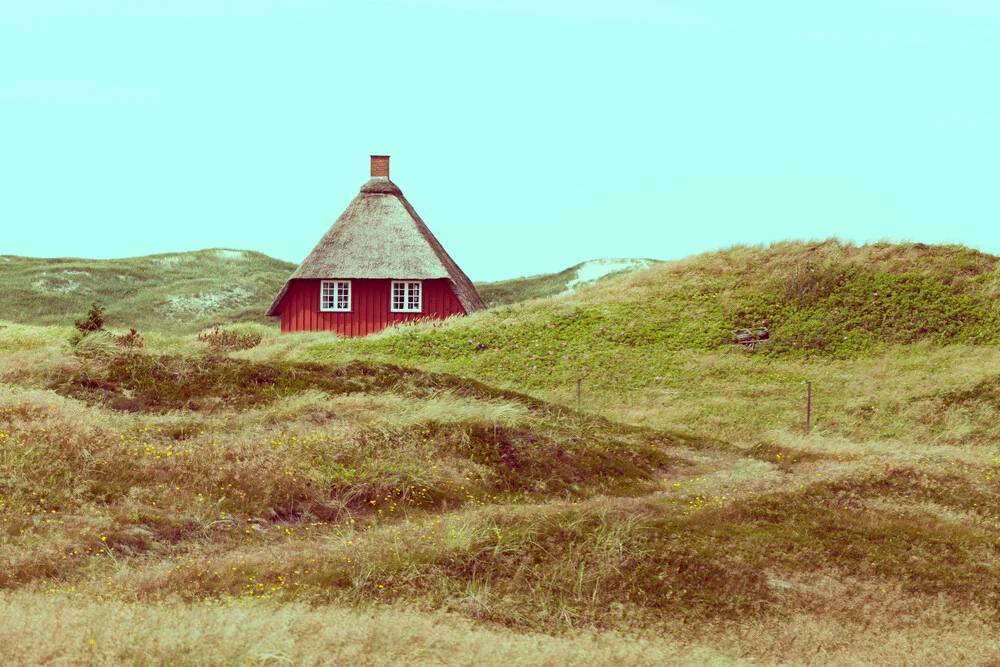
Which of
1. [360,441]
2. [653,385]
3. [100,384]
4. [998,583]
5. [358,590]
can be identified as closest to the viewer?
[358,590]

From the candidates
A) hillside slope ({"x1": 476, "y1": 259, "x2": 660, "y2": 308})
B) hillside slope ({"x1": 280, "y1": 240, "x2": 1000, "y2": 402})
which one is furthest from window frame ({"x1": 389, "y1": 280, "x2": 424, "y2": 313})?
hillside slope ({"x1": 476, "y1": 259, "x2": 660, "y2": 308})

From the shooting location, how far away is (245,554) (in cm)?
1154

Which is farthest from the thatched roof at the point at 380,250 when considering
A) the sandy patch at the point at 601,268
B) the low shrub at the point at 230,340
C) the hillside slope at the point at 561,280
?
the sandy patch at the point at 601,268

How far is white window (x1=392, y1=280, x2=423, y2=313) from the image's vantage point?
39.8 metres

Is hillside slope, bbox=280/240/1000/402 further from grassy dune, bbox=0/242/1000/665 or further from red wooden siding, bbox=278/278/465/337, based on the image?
grassy dune, bbox=0/242/1000/665

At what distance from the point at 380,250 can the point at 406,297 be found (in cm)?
210

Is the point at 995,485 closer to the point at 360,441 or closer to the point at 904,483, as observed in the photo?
the point at 904,483

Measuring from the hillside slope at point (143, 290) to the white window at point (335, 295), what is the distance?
1822 cm

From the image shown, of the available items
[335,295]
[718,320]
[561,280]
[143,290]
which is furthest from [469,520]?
[143,290]

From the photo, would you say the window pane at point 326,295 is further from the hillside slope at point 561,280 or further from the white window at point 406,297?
the hillside slope at point 561,280

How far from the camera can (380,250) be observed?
3981 cm

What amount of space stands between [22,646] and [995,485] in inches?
551

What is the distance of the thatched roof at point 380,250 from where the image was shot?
129 ft

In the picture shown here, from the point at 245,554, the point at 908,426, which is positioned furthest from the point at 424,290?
the point at 245,554
